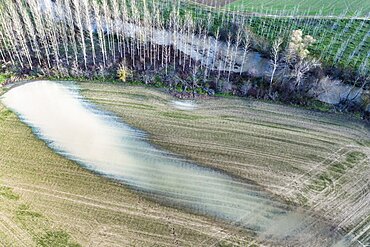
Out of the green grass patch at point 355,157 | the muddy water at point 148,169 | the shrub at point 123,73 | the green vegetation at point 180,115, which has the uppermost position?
the shrub at point 123,73

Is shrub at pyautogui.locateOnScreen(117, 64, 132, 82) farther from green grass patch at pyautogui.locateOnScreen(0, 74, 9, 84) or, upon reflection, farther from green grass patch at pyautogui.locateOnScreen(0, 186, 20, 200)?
green grass patch at pyautogui.locateOnScreen(0, 186, 20, 200)

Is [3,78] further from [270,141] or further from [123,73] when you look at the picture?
[270,141]

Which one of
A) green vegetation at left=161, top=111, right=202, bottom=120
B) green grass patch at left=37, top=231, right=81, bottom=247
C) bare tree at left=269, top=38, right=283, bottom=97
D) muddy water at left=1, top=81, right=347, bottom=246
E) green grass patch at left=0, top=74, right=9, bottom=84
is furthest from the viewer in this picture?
green grass patch at left=0, top=74, right=9, bottom=84

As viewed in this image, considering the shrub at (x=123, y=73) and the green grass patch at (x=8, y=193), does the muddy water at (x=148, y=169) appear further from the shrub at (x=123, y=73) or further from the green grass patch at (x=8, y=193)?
the green grass patch at (x=8, y=193)

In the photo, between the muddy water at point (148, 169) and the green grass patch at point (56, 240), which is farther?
the muddy water at point (148, 169)

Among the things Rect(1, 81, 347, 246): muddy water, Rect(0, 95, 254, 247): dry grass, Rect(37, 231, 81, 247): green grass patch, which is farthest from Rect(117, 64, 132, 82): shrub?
Rect(37, 231, 81, 247): green grass patch

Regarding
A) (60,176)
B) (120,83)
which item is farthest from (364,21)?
(60,176)

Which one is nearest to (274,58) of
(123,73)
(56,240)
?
(123,73)

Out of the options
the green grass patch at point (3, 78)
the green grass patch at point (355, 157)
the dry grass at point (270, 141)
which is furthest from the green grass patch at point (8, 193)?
the green grass patch at point (355, 157)
